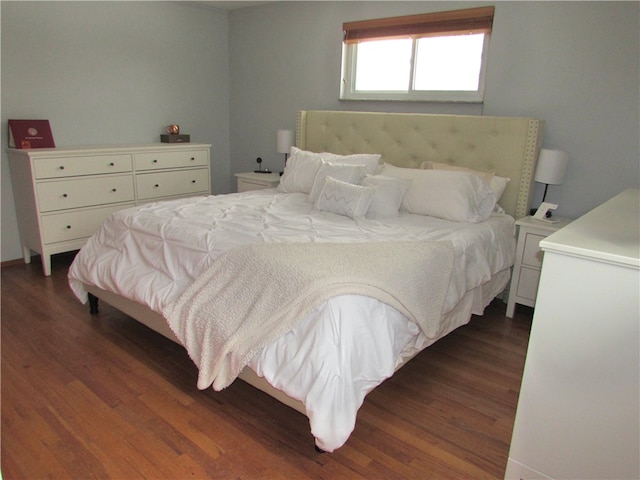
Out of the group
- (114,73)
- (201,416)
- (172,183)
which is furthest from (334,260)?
(114,73)

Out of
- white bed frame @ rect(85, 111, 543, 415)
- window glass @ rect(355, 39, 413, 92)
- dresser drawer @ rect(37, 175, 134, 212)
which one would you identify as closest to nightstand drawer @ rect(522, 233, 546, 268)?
white bed frame @ rect(85, 111, 543, 415)

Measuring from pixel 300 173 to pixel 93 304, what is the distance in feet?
5.52

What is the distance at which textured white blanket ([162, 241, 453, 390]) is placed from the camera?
166 cm

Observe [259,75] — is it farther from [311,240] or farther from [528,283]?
[528,283]

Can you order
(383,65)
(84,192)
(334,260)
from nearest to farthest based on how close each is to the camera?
(334,260)
(84,192)
(383,65)

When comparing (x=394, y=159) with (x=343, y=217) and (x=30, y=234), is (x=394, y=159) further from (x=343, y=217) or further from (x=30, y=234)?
(x=30, y=234)

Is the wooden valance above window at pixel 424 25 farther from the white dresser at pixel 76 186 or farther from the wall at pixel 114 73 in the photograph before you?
the white dresser at pixel 76 186

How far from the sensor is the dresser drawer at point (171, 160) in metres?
3.86

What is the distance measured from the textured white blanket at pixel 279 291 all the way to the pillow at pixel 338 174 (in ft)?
3.24

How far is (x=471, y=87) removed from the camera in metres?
3.31

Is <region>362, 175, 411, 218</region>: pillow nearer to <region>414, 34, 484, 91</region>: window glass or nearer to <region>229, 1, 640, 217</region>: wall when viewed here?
<region>229, 1, 640, 217</region>: wall

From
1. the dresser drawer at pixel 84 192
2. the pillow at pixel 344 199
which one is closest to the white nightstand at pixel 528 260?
the pillow at pixel 344 199

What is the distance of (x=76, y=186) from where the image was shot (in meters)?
3.46

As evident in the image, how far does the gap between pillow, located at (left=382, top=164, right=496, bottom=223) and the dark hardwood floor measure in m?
0.77
